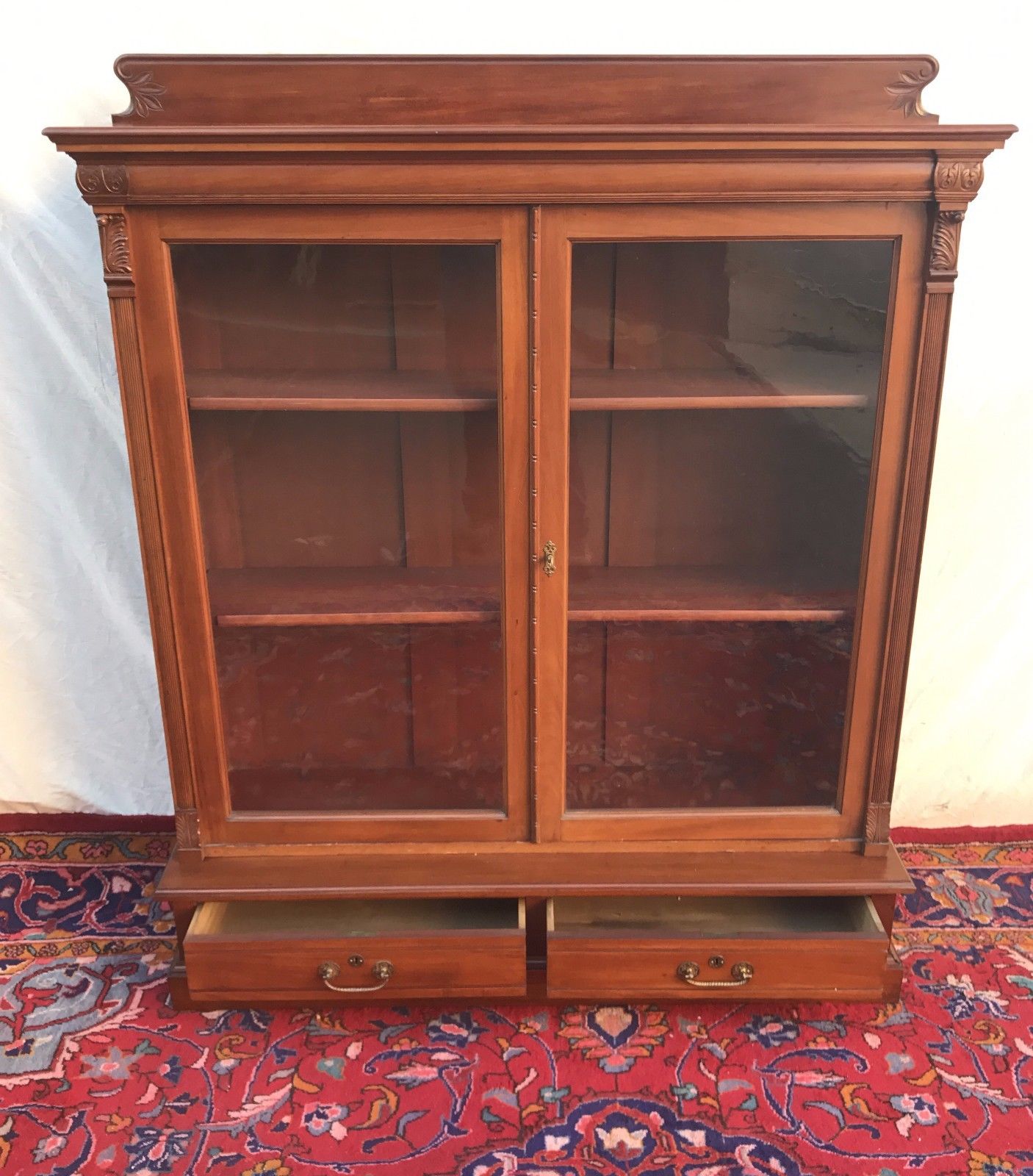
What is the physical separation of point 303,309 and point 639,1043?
40.2 inches

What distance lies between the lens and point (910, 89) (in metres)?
1.11

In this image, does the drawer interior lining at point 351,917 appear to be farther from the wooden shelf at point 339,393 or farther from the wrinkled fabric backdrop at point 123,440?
the wooden shelf at point 339,393

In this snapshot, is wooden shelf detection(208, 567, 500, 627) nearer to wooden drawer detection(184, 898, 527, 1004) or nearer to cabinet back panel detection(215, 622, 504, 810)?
cabinet back panel detection(215, 622, 504, 810)

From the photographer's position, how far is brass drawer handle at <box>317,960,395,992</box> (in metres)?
1.30

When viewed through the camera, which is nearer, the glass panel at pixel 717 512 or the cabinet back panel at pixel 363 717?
the glass panel at pixel 717 512

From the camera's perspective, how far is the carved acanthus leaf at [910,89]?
1103mm

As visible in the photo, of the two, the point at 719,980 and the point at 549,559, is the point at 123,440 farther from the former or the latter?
the point at 719,980

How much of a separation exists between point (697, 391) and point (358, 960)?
2.76 ft

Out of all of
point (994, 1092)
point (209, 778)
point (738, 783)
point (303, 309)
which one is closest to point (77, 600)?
point (209, 778)

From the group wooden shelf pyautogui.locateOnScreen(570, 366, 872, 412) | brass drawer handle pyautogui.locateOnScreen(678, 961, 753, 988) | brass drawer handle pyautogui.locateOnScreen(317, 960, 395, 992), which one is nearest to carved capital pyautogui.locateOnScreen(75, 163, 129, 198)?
wooden shelf pyautogui.locateOnScreen(570, 366, 872, 412)

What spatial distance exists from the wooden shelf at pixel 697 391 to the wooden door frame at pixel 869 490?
34mm

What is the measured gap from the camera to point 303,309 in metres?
1.19

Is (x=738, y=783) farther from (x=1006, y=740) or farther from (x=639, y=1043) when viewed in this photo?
(x=1006, y=740)

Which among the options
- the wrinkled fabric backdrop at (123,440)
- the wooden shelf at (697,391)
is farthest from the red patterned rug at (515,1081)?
the wooden shelf at (697,391)
